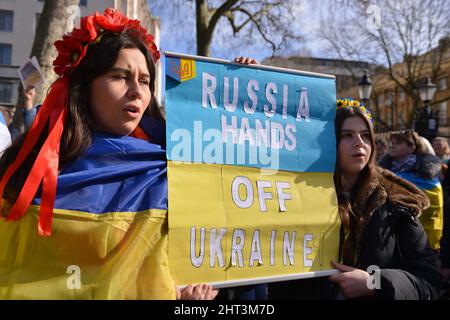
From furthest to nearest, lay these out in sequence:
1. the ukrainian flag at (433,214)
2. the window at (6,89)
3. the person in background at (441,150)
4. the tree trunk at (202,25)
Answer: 1. the window at (6,89)
2. the tree trunk at (202,25)
3. the person in background at (441,150)
4. the ukrainian flag at (433,214)

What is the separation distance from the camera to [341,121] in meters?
2.13

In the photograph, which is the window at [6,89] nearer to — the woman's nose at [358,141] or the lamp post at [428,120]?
the lamp post at [428,120]

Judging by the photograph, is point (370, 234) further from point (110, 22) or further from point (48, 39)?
point (48, 39)

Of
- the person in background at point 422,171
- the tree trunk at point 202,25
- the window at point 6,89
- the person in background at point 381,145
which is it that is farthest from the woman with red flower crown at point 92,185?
the window at point 6,89

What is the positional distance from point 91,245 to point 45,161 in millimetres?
345

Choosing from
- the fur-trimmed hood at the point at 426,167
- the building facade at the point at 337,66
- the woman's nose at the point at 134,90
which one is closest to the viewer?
the woman's nose at the point at 134,90

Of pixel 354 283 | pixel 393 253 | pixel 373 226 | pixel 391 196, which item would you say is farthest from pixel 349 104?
pixel 354 283

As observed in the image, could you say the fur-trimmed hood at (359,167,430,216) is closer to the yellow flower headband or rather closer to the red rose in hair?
the yellow flower headband

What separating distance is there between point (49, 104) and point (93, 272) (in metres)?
0.69

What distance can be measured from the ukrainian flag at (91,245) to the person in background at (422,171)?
340cm

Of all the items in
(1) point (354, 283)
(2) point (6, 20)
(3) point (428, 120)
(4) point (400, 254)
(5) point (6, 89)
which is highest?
(2) point (6, 20)

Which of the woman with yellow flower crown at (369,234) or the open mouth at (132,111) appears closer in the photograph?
the open mouth at (132,111)

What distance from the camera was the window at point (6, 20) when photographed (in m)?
34.1

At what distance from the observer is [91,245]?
1489 millimetres
